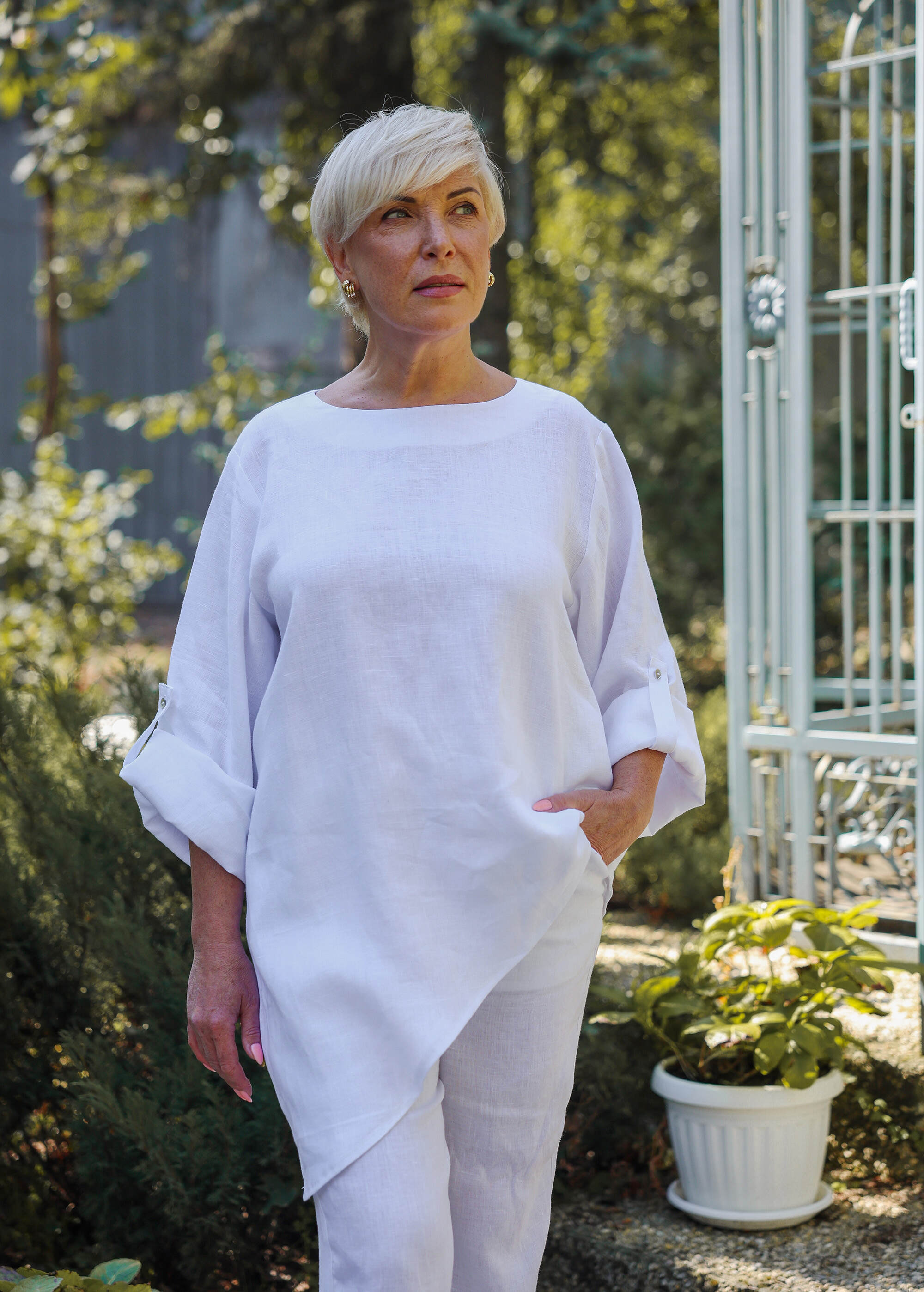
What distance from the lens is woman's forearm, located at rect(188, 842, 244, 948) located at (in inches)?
67.7

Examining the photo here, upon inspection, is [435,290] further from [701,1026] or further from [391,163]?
[701,1026]

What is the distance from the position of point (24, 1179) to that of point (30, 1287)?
1219 mm

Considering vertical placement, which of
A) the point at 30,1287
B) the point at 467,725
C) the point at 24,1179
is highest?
the point at 467,725

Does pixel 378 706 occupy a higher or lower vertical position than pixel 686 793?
higher

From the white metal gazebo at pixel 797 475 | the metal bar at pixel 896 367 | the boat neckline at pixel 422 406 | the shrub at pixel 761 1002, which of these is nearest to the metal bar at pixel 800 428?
the white metal gazebo at pixel 797 475

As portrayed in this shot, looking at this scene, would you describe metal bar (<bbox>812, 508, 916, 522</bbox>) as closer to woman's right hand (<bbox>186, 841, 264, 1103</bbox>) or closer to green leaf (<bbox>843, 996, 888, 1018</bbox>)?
green leaf (<bbox>843, 996, 888, 1018</bbox>)

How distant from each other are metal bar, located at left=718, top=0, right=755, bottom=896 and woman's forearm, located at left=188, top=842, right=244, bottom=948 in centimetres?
277

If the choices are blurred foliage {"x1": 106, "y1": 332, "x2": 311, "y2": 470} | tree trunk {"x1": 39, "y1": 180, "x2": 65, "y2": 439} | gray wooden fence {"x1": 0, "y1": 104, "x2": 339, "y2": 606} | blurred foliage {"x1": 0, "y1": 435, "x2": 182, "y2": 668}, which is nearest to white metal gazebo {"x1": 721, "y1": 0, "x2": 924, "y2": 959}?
blurred foliage {"x1": 106, "y1": 332, "x2": 311, "y2": 470}

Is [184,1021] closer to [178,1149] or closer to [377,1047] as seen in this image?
[178,1149]

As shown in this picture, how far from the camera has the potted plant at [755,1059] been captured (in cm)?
261

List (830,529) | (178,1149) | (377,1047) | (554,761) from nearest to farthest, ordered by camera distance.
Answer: (377,1047), (554,761), (178,1149), (830,529)

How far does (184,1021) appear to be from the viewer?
2801mm

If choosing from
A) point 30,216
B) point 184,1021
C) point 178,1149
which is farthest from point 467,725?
point 30,216

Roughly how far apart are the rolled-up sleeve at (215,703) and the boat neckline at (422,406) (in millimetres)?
136
